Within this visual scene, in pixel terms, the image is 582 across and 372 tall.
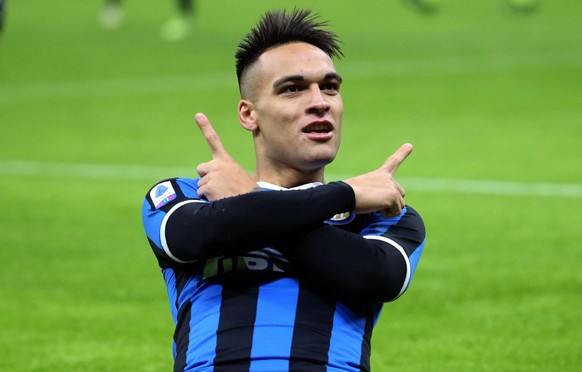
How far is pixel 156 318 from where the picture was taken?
23.6 feet

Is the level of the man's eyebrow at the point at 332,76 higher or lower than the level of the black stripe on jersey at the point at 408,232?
higher

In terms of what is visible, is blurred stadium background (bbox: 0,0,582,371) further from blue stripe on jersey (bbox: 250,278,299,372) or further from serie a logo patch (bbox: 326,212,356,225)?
blue stripe on jersey (bbox: 250,278,299,372)

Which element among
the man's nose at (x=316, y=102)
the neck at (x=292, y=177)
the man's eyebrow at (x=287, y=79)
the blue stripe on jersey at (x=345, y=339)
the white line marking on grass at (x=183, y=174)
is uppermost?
the white line marking on grass at (x=183, y=174)

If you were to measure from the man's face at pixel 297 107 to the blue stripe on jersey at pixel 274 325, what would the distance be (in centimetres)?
46

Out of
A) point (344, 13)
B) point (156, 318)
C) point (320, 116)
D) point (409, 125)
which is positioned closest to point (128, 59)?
point (344, 13)

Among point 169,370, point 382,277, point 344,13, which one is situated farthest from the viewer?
point 344,13

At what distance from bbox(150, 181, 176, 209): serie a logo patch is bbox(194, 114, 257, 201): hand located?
98 mm

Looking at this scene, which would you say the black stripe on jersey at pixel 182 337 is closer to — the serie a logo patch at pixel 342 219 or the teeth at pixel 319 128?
the serie a logo patch at pixel 342 219

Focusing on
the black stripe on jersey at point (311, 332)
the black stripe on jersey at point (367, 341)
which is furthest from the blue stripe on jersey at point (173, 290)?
the black stripe on jersey at point (367, 341)

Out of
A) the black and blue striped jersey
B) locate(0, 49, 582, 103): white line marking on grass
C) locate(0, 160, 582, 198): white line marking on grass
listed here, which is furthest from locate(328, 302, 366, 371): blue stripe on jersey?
locate(0, 49, 582, 103): white line marking on grass

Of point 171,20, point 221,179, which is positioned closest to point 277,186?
point 221,179

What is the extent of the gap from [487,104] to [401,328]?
9.85 m

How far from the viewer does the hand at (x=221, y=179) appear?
3.99 m

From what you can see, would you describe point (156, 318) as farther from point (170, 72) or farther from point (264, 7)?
point (264, 7)
